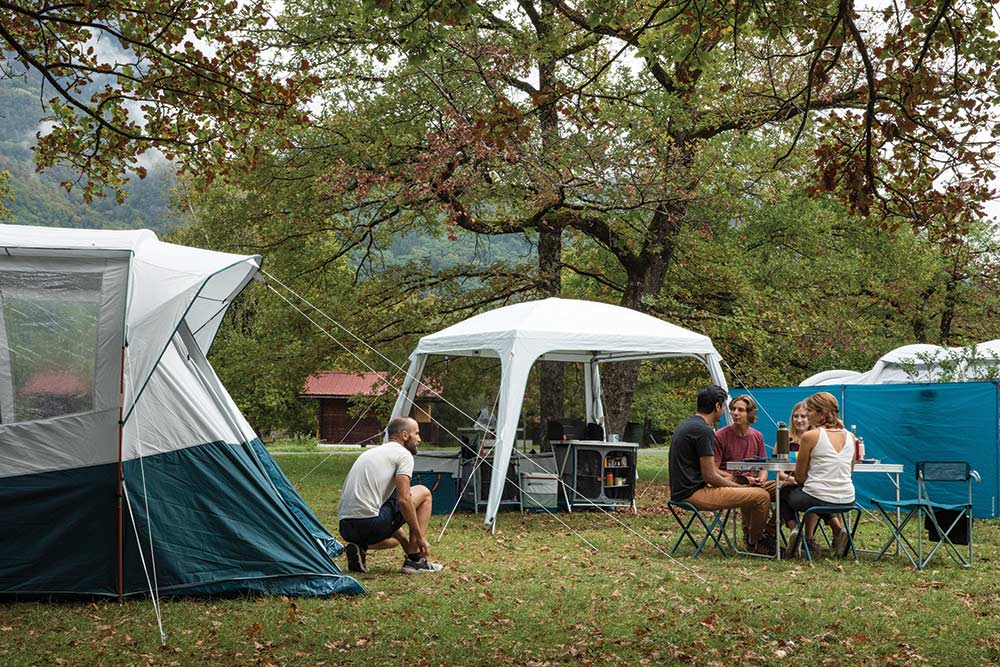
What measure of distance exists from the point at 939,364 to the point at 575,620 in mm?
9922

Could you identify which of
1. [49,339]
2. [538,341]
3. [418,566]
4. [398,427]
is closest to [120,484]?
[49,339]

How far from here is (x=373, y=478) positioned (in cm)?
752

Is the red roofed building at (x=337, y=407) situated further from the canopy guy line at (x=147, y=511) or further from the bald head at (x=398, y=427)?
the canopy guy line at (x=147, y=511)

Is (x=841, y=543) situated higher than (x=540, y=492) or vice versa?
(x=841, y=543)

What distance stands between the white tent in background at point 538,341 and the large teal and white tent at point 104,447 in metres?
4.50

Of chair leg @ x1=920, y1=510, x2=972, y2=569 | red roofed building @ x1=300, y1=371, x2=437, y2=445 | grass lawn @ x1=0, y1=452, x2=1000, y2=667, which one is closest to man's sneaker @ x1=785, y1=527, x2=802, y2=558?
grass lawn @ x1=0, y1=452, x2=1000, y2=667

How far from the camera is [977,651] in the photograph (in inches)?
209

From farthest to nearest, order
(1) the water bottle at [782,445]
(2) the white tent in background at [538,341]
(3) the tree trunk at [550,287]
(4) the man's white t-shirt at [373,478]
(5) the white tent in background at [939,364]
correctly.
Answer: (3) the tree trunk at [550,287]
(5) the white tent in background at [939,364]
(2) the white tent in background at [538,341]
(1) the water bottle at [782,445]
(4) the man's white t-shirt at [373,478]

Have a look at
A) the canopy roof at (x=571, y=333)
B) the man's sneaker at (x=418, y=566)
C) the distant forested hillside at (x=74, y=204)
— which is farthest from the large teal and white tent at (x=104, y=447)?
the distant forested hillside at (x=74, y=204)

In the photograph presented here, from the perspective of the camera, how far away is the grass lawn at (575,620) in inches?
206

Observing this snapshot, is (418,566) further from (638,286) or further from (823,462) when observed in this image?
(638,286)

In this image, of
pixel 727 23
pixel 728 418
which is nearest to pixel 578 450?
pixel 728 418

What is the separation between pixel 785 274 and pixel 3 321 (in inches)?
623

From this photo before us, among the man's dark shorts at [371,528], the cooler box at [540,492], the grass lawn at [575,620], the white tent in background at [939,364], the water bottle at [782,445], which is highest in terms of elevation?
the white tent in background at [939,364]
